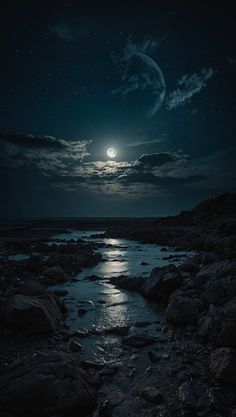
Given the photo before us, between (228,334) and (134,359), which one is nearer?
(228,334)

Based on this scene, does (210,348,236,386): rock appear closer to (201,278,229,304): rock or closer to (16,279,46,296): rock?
(201,278,229,304): rock

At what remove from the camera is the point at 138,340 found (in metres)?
6.19

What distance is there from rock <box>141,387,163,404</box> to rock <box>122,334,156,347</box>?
1671mm

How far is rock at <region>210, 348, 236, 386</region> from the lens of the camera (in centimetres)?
440

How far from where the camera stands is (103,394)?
4.34 meters

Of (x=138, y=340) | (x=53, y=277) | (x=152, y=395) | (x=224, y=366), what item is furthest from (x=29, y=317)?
(x=53, y=277)

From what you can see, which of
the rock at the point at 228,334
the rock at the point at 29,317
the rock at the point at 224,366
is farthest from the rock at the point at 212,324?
the rock at the point at 29,317

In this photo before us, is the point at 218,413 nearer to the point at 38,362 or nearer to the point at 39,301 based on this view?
the point at 38,362

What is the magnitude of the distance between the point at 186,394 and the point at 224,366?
2.53 feet

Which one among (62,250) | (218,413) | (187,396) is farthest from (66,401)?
(62,250)

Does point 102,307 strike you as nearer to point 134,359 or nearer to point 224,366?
point 134,359

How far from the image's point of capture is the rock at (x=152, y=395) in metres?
4.19

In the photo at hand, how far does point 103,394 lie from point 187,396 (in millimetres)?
1277

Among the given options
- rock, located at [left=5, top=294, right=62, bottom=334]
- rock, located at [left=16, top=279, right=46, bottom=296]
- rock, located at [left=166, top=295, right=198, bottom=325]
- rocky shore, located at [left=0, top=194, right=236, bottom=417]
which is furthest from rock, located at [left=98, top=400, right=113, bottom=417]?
rock, located at [left=16, top=279, right=46, bottom=296]
